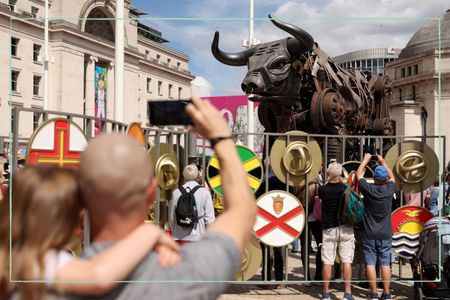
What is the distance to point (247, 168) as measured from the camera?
20.5ft

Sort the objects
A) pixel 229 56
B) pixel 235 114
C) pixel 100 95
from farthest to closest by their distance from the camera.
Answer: pixel 100 95, pixel 229 56, pixel 235 114

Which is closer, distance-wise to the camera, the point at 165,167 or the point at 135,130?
A: the point at 135,130

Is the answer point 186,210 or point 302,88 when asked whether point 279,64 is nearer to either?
point 302,88

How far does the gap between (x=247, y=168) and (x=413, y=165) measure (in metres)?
1.90

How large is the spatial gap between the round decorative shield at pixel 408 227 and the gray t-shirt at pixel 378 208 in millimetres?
88

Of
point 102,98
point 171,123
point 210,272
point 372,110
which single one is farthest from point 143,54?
point 372,110

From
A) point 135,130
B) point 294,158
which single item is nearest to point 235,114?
point 135,130

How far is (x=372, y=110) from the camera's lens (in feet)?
32.3

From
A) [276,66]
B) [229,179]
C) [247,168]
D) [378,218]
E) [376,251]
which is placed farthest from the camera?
[276,66]

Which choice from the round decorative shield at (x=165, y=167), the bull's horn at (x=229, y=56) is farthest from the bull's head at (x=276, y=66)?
the round decorative shield at (x=165, y=167)

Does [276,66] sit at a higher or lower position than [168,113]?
higher

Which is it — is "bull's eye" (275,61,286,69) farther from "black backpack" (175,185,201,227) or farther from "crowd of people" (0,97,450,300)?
"crowd of people" (0,97,450,300)

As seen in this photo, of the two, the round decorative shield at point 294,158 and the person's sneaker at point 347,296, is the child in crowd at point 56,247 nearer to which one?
the round decorative shield at point 294,158

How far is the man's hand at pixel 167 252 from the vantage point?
1.45 meters
